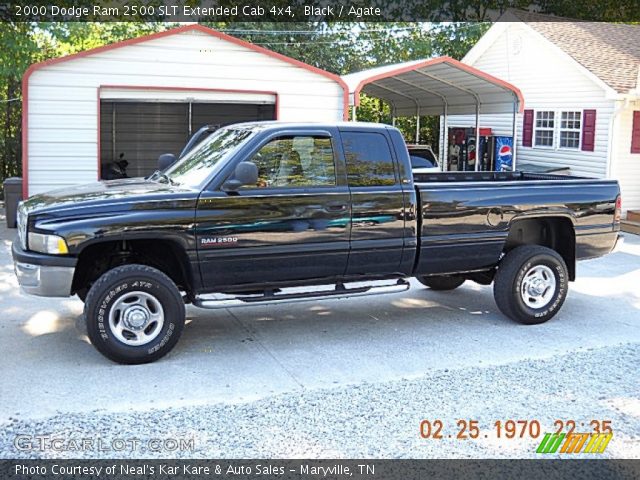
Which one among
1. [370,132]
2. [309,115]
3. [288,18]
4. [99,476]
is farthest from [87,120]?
[288,18]

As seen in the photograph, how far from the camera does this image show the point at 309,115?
16.0 metres

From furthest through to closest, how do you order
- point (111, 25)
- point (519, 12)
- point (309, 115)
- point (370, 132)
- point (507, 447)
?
1. point (111, 25)
2. point (519, 12)
3. point (309, 115)
4. point (370, 132)
5. point (507, 447)

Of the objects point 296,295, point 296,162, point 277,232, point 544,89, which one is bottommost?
point 296,295

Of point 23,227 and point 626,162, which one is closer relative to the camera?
point 23,227

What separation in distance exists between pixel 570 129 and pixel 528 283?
12.4m

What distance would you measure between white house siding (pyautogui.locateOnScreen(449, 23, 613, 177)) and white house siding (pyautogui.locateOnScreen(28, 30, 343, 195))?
21.1 ft

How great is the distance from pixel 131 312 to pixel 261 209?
1.41 metres

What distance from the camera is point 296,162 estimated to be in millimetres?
7203

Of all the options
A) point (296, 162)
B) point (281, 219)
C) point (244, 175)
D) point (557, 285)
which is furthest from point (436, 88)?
point (244, 175)

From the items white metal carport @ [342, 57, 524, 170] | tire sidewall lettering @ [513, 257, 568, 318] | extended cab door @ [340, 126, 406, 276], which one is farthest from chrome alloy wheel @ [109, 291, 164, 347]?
white metal carport @ [342, 57, 524, 170]

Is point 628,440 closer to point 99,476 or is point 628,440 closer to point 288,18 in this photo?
point 99,476

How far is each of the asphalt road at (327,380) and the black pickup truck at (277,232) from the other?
1.62 feet

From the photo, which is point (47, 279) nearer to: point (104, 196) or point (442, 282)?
point (104, 196)

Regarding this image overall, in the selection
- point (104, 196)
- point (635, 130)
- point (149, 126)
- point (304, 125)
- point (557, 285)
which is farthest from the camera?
point (149, 126)
